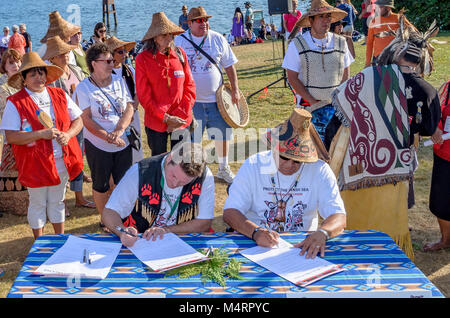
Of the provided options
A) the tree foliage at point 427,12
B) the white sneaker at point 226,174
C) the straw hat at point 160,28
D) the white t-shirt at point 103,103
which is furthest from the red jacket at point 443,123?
the tree foliage at point 427,12

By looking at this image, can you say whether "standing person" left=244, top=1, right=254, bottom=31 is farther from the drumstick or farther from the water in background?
the drumstick

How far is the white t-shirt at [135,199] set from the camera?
10.8 ft

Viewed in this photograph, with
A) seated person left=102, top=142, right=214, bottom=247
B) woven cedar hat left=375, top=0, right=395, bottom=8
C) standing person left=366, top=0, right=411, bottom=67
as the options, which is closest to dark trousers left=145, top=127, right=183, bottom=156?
seated person left=102, top=142, right=214, bottom=247

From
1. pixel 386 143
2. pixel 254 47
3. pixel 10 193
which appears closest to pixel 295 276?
pixel 386 143

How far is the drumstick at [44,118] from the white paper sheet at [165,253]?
1.76 meters

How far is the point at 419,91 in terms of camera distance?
358 cm

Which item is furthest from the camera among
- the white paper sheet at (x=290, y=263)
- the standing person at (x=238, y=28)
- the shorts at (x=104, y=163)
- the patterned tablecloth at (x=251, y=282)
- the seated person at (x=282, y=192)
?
the standing person at (x=238, y=28)

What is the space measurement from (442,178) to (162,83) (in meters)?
2.84

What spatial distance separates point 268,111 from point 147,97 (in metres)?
4.87

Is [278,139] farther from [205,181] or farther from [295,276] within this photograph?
[295,276]

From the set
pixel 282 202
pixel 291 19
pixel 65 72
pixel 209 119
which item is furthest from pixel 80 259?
pixel 291 19

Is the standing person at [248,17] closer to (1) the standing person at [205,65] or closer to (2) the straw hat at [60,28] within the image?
(2) the straw hat at [60,28]

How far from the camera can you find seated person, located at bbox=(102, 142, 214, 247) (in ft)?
10.7

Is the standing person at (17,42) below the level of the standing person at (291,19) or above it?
below
